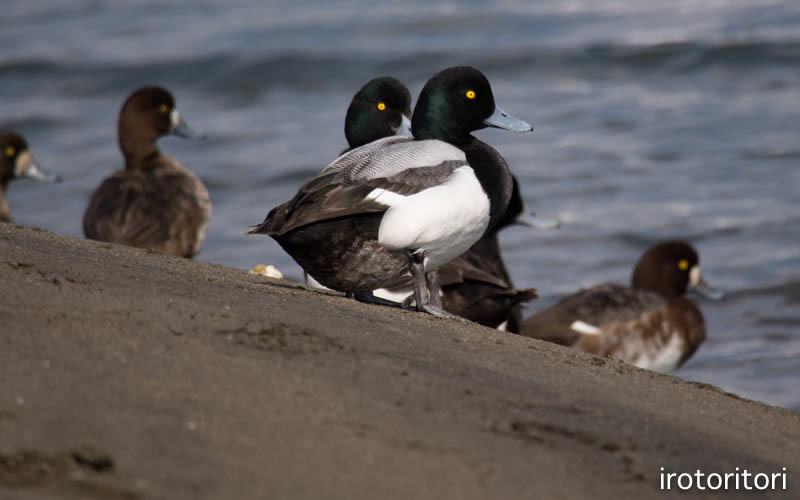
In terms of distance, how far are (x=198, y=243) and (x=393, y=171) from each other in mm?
4221

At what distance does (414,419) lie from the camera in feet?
9.16

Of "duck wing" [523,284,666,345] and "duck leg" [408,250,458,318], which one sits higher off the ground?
"duck leg" [408,250,458,318]

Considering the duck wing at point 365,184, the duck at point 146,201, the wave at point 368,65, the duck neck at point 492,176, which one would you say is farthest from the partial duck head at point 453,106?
the wave at point 368,65

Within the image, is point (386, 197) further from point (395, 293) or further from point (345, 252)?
point (395, 293)

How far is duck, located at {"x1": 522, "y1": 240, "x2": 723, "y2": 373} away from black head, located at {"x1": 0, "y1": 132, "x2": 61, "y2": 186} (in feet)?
15.9

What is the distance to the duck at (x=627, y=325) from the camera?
7.32 m

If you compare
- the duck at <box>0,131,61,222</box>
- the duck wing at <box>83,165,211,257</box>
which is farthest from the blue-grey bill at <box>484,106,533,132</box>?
the duck at <box>0,131,61,222</box>

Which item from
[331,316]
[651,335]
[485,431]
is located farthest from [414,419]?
[651,335]

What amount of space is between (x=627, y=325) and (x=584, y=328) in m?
0.39

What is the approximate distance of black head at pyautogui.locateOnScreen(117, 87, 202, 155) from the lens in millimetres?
9188

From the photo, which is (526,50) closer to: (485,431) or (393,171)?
(393,171)

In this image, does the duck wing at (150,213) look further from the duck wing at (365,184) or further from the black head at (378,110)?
the duck wing at (365,184)

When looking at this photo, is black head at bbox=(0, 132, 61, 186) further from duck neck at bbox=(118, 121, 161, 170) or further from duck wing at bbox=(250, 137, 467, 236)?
duck wing at bbox=(250, 137, 467, 236)

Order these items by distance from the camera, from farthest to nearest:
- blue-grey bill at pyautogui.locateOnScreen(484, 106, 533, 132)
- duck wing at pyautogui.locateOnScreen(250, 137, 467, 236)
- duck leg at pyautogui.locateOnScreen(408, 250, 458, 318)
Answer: blue-grey bill at pyautogui.locateOnScreen(484, 106, 533, 132) < duck leg at pyautogui.locateOnScreen(408, 250, 458, 318) < duck wing at pyautogui.locateOnScreen(250, 137, 467, 236)
